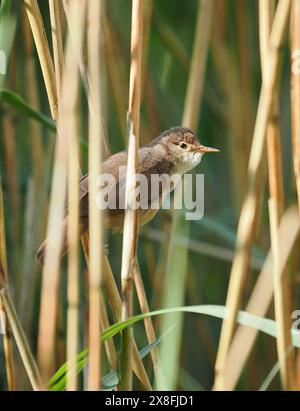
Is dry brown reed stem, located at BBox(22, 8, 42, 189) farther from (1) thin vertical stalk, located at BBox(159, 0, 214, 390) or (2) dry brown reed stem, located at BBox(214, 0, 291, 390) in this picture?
(2) dry brown reed stem, located at BBox(214, 0, 291, 390)

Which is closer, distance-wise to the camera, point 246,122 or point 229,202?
point 246,122

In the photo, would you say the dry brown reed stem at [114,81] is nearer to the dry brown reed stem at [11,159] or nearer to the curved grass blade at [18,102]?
the dry brown reed stem at [11,159]

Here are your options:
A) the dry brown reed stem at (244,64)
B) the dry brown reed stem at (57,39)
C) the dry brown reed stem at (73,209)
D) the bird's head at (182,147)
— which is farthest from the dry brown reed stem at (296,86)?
the dry brown reed stem at (244,64)

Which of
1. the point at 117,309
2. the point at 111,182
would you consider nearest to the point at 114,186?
the point at 111,182

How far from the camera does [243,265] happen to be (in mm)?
1314

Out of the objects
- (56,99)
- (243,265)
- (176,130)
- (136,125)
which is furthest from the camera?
(176,130)

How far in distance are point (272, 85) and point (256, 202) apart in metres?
0.23

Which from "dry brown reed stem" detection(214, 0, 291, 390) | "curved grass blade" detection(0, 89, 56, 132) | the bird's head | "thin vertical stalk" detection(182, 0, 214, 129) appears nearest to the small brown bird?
the bird's head

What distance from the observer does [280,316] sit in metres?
1.46

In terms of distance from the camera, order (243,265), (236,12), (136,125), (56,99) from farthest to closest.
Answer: (236,12), (56,99), (136,125), (243,265)

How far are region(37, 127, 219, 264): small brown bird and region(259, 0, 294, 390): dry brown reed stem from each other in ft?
2.21

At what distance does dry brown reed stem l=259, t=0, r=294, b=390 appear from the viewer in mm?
1447

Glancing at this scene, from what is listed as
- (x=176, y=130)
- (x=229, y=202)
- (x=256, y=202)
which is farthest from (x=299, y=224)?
(x=229, y=202)

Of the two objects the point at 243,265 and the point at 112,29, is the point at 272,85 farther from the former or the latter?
the point at 112,29
